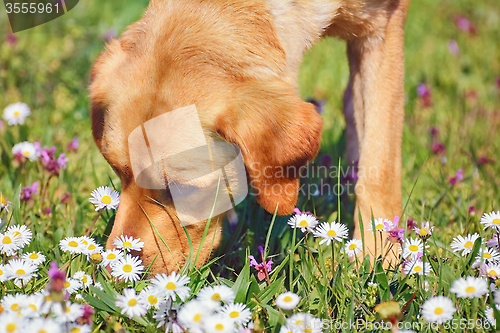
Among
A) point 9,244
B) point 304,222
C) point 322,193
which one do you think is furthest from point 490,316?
point 9,244

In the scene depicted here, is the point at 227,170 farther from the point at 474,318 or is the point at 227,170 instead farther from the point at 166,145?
the point at 474,318

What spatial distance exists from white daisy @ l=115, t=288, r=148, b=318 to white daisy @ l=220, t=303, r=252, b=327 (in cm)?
26

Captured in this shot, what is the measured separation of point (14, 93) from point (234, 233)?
234cm

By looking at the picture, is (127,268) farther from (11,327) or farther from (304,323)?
(304,323)

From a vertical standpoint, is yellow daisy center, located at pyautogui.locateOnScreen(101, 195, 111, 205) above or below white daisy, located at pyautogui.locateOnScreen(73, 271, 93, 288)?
above

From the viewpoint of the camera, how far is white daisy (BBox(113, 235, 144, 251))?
2.01 metres

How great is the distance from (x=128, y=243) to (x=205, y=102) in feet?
2.15

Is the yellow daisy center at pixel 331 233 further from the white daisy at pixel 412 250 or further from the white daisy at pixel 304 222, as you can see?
the white daisy at pixel 412 250

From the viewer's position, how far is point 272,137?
2.17 metres

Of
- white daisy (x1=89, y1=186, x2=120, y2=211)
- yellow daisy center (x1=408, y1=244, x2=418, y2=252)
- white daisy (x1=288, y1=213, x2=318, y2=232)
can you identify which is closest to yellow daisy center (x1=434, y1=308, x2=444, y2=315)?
yellow daisy center (x1=408, y1=244, x2=418, y2=252)

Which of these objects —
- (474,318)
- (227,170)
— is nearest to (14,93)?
(227,170)

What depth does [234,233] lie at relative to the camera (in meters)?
2.68

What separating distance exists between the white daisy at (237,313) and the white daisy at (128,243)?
47 cm

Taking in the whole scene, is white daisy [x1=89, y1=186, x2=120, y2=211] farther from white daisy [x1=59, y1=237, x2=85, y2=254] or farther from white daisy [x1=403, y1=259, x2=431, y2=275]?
white daisy [x1=403, y1=259, x2=431, y2=275]
